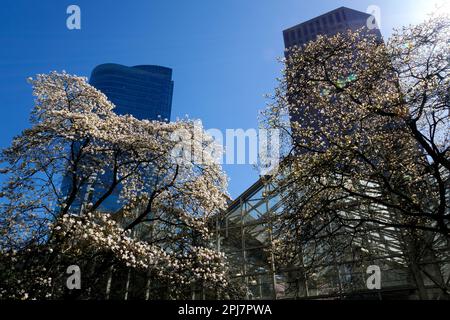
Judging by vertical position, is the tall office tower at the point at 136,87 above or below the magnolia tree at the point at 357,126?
above

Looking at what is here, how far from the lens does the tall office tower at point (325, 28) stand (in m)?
11.5

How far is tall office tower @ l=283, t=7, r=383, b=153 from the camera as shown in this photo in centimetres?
1151

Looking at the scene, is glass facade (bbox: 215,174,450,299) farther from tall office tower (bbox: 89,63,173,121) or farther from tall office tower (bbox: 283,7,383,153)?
tall office tower (bbox: 89,63,173,121)

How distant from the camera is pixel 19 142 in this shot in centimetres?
1202

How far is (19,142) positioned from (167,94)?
16817 cm

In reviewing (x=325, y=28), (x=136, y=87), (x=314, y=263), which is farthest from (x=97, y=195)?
(x=136, y=87)

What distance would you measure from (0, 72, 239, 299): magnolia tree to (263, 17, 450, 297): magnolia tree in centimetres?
439

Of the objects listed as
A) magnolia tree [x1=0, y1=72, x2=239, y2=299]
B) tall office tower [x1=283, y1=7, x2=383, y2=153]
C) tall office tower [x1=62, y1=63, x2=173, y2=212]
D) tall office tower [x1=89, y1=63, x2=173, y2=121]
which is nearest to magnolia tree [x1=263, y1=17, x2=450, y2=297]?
tall office tower [x1=283, y1=7, x2=383, y2=153]

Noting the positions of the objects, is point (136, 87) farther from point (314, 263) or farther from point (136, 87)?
point (314, 263)

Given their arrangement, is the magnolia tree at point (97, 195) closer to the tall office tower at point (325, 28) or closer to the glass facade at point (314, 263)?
the glass facade at point (314, 263)

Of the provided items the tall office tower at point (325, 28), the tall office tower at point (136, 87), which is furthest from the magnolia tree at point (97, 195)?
the tall office tower at point (136, 87)

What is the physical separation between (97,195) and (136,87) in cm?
15157

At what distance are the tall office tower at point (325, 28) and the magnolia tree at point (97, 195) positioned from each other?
16.8 ft
